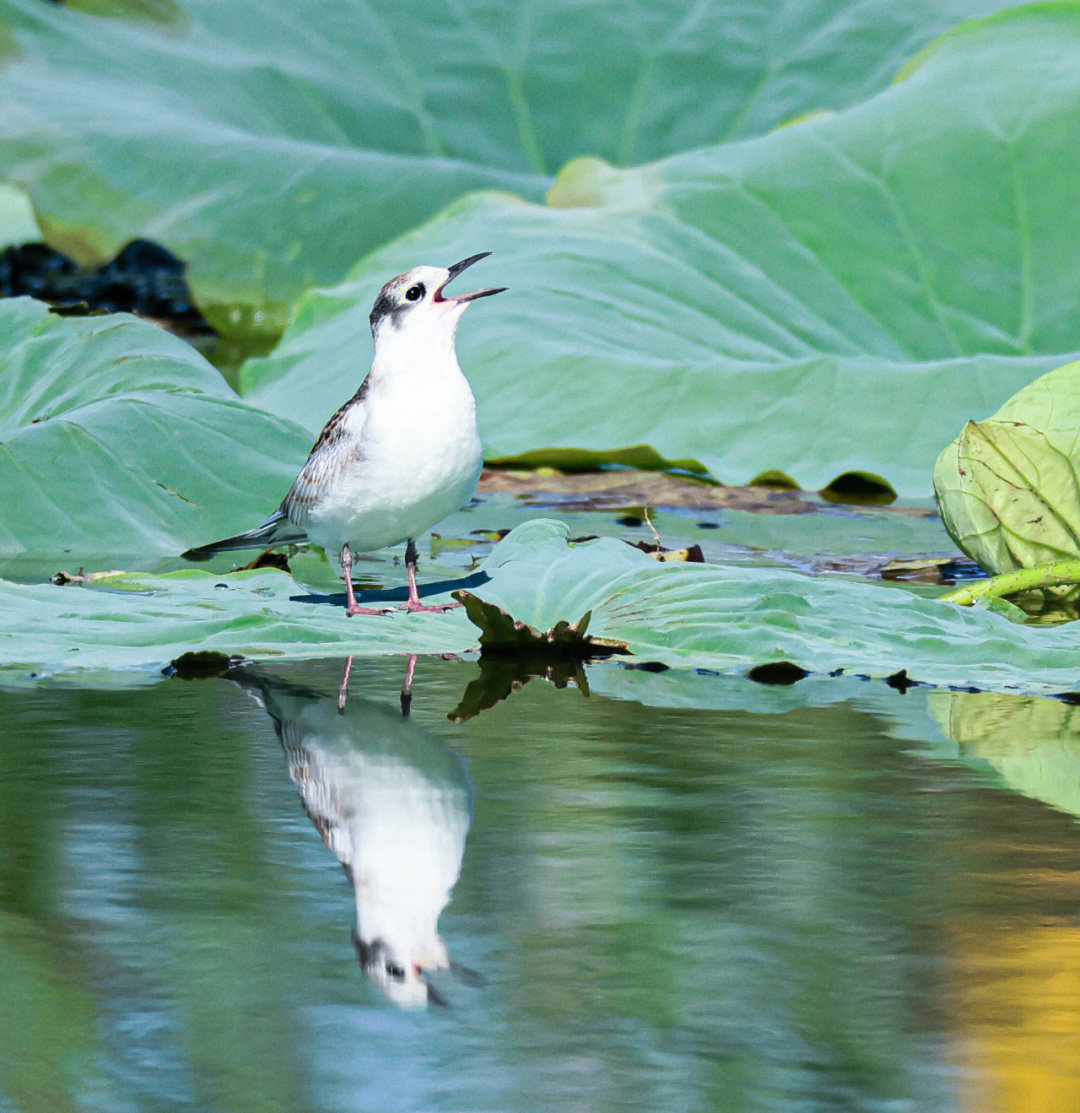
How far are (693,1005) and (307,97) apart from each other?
23.4ft

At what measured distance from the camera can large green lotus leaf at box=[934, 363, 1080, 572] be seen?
3.13 meters

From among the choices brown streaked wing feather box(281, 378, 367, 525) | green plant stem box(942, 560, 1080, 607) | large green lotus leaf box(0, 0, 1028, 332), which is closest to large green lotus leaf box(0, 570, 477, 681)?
brown streaked wing feather box(281, 378, 367, 525)

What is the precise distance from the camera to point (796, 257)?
6027 millimetres

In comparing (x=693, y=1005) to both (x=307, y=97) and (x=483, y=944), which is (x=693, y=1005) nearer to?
(x=483, y=944)

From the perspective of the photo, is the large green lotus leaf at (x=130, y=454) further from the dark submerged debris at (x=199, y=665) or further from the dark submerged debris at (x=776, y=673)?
the dark submerged debris at (x=776, y=673)

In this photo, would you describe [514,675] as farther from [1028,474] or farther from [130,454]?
[130,454]

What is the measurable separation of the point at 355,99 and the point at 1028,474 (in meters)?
5.50

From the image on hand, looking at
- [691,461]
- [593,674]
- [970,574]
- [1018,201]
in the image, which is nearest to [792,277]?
[1018,201]

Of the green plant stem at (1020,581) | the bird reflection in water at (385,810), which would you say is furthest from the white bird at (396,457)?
the green plant stem at (1020,581)

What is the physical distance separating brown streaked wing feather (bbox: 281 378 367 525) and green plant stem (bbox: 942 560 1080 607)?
3.59 ft

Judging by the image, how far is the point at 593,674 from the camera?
8.98 ft

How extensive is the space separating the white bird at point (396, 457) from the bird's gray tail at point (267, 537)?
5cm

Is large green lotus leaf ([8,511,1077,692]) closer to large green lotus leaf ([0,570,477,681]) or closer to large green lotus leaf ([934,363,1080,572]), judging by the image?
large green lotus leaf ([0,570,477,681])

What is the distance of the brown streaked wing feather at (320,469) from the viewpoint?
3293 millimetres
